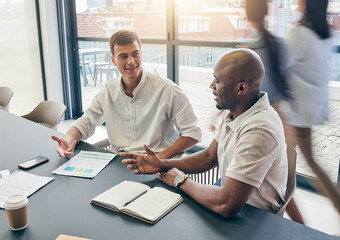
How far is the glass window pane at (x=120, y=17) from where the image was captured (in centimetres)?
389

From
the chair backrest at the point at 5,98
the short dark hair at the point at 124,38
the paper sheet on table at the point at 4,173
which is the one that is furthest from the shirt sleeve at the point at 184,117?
the chair backrest at the point at 5,98

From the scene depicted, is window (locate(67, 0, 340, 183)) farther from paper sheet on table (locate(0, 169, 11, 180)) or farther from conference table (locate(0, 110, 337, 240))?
paper sheet on table (locate(0, 169, 11, 180))

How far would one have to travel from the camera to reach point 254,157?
51.0 inches

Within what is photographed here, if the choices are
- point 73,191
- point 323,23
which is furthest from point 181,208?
point 323,23

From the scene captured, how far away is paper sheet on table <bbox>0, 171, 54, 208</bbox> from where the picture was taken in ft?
4.79

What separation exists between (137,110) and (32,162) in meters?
0.73

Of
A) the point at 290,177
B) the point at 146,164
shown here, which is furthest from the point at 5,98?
the point at 290,177

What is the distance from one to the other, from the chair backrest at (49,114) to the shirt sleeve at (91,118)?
0.66 metres

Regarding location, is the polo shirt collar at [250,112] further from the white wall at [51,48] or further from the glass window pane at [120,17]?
the white wall at [51,48]

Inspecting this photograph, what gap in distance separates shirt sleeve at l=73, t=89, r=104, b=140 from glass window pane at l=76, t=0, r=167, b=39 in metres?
1.79

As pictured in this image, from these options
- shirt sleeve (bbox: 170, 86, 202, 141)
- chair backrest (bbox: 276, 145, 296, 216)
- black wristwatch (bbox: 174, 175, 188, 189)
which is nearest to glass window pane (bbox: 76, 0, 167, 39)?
shirt sleeve (bbox: 170, 86, 202, 141)

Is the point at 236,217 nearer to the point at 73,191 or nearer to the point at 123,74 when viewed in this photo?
the point at 73,191

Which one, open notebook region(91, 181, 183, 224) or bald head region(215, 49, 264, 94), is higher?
bald head region(215, 49, 264, 94)

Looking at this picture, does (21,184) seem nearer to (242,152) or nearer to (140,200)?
(140,200)
